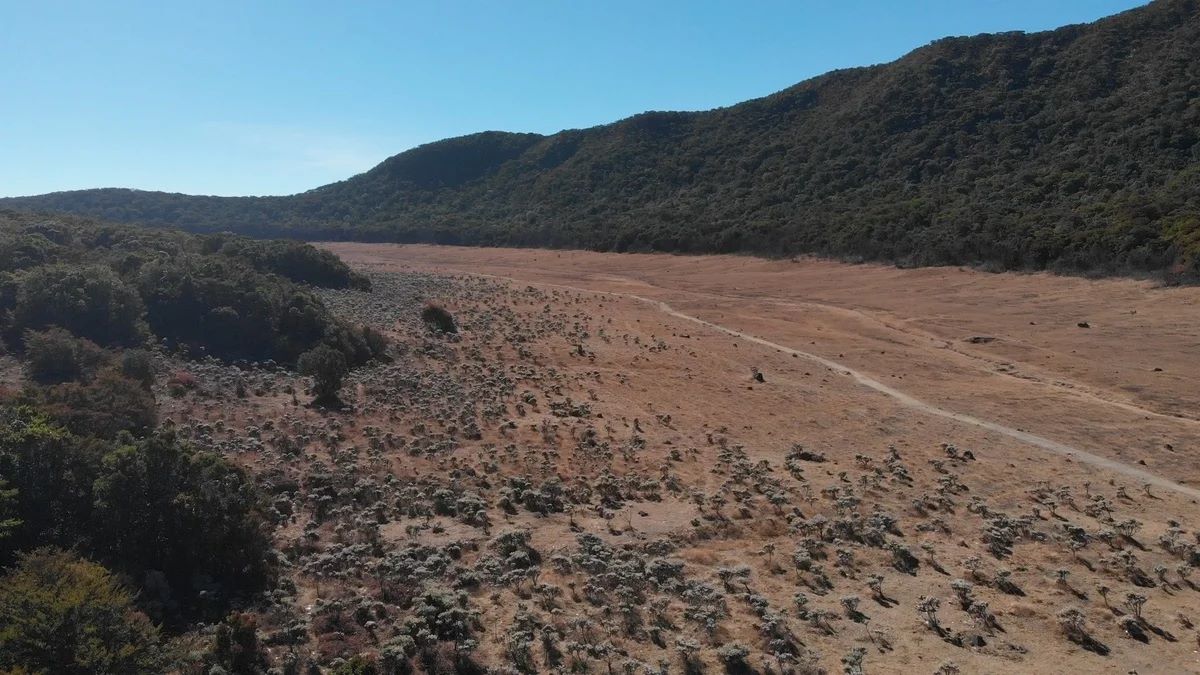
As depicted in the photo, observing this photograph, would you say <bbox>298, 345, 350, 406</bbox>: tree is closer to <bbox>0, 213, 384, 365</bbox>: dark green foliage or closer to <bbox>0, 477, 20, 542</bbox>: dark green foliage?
<bbox>0, 213, 384, 365</bbox>: dark green foliage

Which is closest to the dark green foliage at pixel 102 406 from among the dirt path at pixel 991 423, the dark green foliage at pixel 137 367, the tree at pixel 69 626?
the dark green foliage at pixel 137 367

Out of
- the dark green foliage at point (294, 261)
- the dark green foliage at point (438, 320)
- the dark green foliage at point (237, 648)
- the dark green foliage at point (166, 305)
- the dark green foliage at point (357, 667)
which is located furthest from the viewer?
the dark green foliage at point (294, 261)

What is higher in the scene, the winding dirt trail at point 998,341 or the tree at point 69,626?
the tree at point 69,626

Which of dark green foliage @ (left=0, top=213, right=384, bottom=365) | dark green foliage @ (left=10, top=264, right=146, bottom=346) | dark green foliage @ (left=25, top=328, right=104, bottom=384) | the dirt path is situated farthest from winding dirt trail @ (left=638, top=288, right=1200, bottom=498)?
dark green foliage @ (left=10, top=264, right=146, bottom=346)

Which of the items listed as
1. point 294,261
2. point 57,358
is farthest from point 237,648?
point 294,261

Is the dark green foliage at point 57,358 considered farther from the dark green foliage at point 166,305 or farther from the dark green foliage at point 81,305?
the dark green foliage at point 81,305

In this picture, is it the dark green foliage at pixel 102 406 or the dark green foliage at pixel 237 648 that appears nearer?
the dark green foliage at pixel 237 648

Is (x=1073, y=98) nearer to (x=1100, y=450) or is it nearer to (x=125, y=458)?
(x=1100, y=450)
